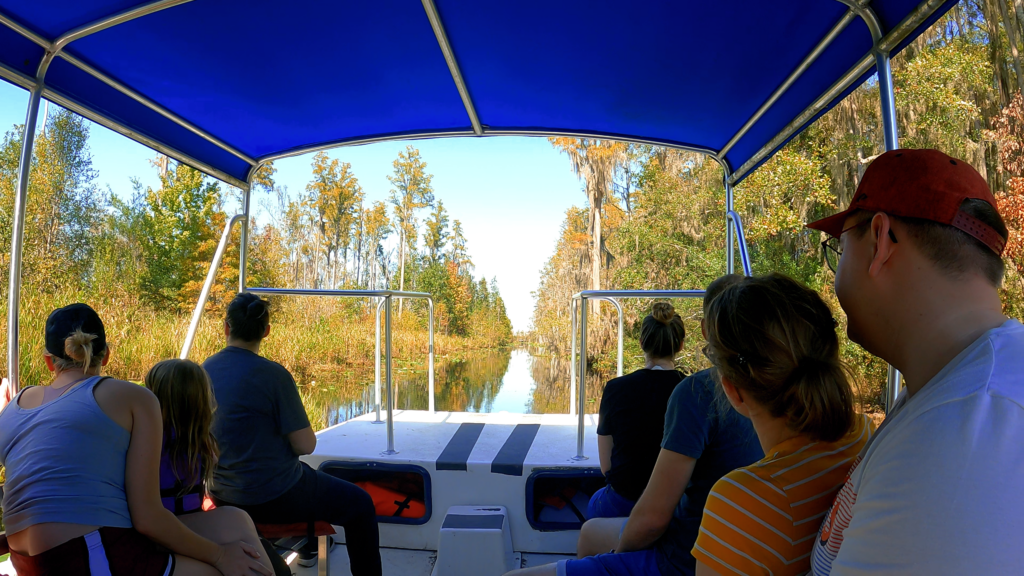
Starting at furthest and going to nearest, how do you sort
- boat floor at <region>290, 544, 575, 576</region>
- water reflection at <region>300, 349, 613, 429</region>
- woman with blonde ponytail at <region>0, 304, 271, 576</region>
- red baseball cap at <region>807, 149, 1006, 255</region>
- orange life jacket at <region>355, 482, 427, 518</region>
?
water reflection at <region>300, 349, 613, 429</region>, orange life jacket at <region>355, 482, 427, 518</region>, boat floor at <region>290, 544, 575, 576</region>, woman with blonde ponytail at <region>0, 304, 271, 576</region>, red baseball cap at <region>807, 149, 1006, 255</region>

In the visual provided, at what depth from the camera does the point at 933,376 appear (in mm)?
621

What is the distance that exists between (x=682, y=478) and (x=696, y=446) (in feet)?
0.26

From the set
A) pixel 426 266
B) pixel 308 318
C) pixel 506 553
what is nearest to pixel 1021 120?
pixel 506 553

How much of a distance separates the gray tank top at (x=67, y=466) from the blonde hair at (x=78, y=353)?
0.07 meters

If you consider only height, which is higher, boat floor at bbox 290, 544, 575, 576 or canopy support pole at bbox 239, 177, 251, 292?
canopy support pole at bbox 239, 177, 251, 292

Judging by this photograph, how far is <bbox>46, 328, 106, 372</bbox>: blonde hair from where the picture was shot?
1.35 metres

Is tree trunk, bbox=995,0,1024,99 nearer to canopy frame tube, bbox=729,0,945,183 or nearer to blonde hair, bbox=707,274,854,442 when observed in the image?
canopy frame tube, bbox=729,0,945,183

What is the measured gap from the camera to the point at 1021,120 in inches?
379

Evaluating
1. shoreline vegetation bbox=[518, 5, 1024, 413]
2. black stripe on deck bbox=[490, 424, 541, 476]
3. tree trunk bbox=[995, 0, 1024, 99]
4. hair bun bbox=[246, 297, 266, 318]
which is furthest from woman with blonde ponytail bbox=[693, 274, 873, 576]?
tree trunk bbox=[995, 0, 1024, 99]

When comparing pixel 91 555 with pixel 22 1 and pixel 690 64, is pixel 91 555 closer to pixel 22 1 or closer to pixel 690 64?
pixel 22 1

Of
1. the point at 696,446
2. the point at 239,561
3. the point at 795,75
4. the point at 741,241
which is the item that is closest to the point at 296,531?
the point at 239,561

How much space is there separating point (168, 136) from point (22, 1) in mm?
1047

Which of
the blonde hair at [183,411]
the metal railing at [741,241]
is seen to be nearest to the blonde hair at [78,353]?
the blonde hair at [183,411]

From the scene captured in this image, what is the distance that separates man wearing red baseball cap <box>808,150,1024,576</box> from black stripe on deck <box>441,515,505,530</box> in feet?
5.45
